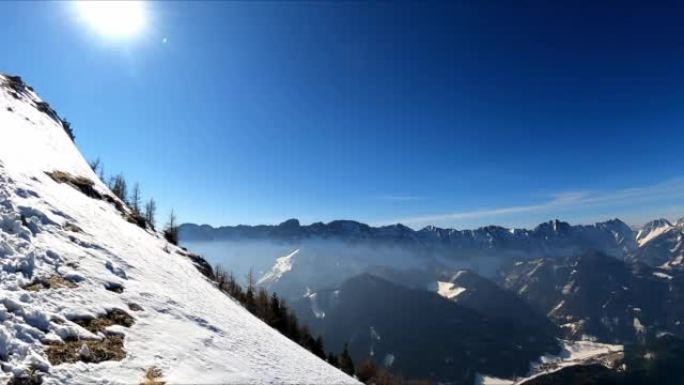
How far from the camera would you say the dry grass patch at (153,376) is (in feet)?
51.9

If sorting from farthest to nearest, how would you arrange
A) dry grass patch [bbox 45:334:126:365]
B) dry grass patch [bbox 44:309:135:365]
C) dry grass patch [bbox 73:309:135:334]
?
dry grass patch [bbox 73:309:135:334]
dry grass patch [bbox 44:309:135:365]
dry grass patch [bbox 45:334:126:365]

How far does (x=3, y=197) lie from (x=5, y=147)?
13630 mm

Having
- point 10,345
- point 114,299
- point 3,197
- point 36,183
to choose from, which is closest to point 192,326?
point 114,299

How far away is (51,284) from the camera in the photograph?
19.6 meters

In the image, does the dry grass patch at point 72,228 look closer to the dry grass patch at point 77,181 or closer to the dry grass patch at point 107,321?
the dry grass patch at point 107,321

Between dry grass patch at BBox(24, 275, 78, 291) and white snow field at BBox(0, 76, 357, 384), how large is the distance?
0.77 feet

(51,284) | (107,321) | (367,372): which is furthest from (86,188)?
(367,372)

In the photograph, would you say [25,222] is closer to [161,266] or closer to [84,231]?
[84,231]

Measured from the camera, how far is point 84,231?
94.1ft

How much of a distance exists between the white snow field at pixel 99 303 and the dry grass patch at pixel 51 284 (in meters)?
0.24

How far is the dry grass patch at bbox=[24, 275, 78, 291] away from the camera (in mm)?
18619

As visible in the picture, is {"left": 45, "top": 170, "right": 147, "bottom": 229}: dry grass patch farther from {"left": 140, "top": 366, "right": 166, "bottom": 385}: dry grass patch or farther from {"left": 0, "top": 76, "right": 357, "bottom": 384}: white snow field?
{"left": 140, "top": 366, "right": 166, "bottom": 385}: dry grass patch

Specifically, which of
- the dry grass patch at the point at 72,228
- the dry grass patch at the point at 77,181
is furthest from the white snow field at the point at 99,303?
the dry grass patch at the point at 77,181

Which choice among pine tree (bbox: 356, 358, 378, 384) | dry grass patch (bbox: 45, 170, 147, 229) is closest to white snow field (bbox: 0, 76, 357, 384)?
dry grass patch (bbox: 45, 170, 147, 229)
